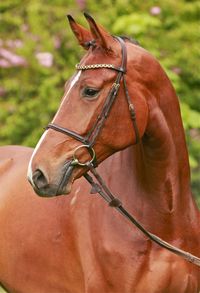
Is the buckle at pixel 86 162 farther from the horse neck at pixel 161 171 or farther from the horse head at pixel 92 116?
the horse neck at pixel 161 171

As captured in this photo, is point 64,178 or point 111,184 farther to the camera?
point 111,184

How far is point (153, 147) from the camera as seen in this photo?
3.93 meters

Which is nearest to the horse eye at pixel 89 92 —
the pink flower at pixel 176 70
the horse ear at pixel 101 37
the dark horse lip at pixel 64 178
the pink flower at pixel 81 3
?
the horse ear at pixel 101 37

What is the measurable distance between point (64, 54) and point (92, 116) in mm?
5027

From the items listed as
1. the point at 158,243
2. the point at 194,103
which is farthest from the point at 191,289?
the point at 194,103

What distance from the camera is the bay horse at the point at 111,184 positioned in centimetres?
366

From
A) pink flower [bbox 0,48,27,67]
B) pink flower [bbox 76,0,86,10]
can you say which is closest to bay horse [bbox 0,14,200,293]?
pink flower [bbox 0,48,27,67]

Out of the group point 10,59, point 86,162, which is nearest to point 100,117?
point 86,162

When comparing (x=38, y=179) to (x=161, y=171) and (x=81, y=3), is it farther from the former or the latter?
(x=81, y=3)

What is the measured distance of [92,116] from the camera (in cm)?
366

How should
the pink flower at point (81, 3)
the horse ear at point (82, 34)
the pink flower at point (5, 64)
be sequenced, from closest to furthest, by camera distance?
the horse ear at point (82, 34) → the pink flower at point (5, 64) → the pink flower at point (81, 3)

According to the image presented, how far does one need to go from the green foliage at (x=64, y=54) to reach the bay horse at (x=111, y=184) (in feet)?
12.7

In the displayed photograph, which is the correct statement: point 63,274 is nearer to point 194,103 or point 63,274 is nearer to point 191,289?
point 191,289

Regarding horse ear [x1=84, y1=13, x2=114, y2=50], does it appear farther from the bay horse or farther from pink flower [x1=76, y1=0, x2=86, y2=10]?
pink flower [x1=76, y1=0, x2=86, y2=10]
